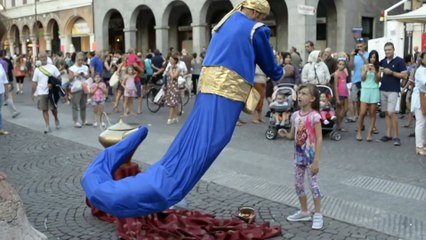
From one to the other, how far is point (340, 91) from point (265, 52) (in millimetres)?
6742

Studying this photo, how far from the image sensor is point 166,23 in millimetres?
27562

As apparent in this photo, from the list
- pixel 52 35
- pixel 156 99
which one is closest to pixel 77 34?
pixel 52 35

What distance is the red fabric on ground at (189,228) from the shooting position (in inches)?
187

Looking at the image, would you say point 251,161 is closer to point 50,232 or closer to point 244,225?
point 244,225

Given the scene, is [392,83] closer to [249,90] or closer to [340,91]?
[340,91]

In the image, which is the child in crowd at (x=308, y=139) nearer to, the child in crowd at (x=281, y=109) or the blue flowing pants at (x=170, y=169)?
the blue flowing pants at (x=170, y=169)

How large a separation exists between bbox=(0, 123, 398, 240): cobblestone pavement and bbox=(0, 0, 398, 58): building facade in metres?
9.17

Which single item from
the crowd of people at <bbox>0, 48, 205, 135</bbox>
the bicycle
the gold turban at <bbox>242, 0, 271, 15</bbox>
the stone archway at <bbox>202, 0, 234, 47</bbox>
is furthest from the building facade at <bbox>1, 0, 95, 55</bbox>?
the gold turban at <bbox>242, 0, 271, 15</bbox>

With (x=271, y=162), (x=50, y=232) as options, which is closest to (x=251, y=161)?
(x=271, y=162)

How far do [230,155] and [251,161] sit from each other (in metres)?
0.54

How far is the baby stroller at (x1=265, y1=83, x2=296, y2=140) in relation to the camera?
10.1 m

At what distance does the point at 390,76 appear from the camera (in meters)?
9.25

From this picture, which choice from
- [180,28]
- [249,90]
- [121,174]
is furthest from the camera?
[180,28]

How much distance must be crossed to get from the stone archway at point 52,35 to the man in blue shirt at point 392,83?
3267 cm
